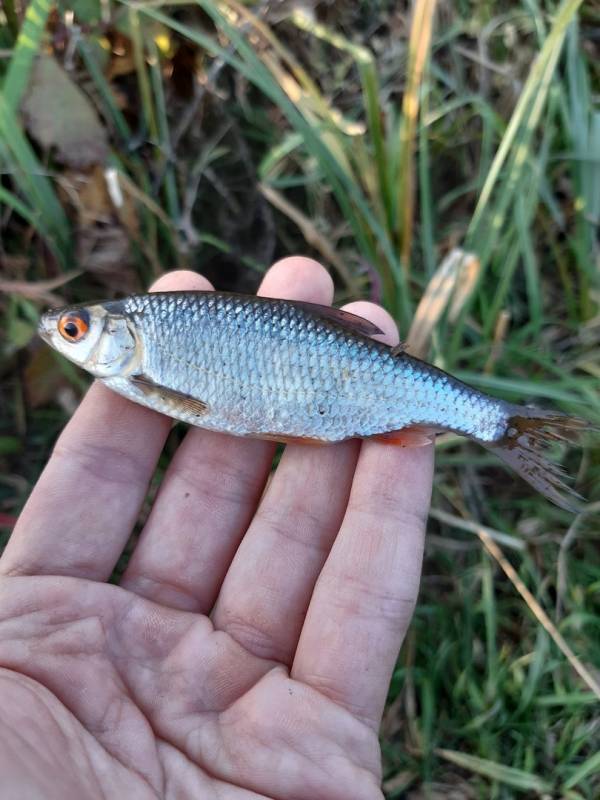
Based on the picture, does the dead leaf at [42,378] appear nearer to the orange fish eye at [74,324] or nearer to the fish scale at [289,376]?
the orange fish eye at [74,324]

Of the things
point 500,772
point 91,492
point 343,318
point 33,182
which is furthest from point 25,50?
point 500,772

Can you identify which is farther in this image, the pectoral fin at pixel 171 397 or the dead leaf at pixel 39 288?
the dead leaf at pixel 39 288

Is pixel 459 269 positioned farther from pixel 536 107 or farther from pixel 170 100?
pixel 170 100

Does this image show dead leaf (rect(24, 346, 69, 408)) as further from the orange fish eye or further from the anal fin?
the anal fin

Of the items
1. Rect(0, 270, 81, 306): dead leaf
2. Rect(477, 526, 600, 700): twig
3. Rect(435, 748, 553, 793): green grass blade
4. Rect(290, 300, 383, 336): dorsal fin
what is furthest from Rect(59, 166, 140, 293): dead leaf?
Rect(435, 748, 553, 793): green grass blade

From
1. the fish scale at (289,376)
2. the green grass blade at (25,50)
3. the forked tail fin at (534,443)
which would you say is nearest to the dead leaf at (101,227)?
the green grass blade at (25,50)
